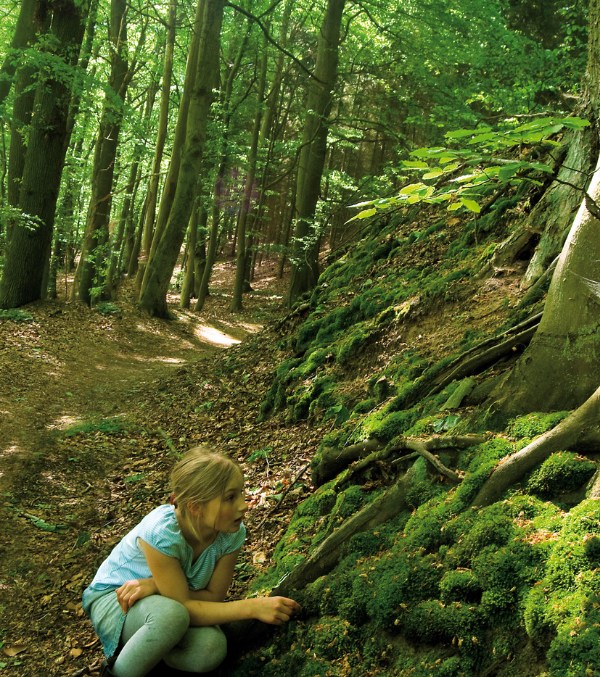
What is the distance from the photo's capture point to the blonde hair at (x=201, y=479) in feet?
9.19

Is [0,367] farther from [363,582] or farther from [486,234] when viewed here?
[363,582]

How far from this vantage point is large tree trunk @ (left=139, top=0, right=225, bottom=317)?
14.1 metres

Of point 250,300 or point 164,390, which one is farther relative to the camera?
point 250,300

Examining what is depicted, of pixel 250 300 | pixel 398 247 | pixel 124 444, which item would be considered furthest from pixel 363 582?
pixel 250 300

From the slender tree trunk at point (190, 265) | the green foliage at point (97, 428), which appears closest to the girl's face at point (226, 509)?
the green foliage at point (97, 428)

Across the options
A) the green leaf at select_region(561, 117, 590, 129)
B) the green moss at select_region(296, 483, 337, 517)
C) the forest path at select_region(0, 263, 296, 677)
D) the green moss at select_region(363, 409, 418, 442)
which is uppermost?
the green leaf at select_region(561, 117, 590, 129)

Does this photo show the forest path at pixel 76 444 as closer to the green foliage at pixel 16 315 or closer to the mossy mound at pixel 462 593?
the green foliage at pixel 16 315

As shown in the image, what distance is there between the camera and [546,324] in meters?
3.07

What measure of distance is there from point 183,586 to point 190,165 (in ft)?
44.8

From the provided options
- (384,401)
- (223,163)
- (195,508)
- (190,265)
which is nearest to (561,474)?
(195,508)

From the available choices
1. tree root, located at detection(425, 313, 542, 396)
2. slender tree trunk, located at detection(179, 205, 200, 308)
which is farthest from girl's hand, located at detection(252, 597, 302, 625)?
slender tree trunk, located at detection(179, 205, 200, 308)

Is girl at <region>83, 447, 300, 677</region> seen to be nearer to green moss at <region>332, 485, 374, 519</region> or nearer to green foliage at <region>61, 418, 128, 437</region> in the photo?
green moss at <region>332, 485, 374, 519</region>

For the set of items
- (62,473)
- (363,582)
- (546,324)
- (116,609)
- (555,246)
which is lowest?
(62,473)

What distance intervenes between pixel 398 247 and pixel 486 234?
6.42ft
